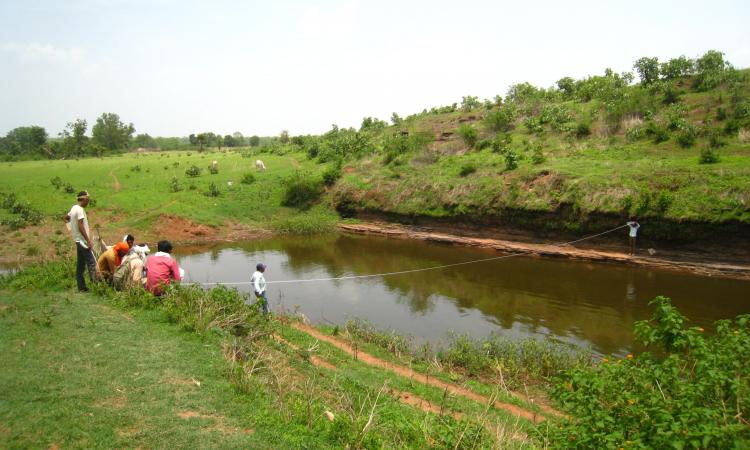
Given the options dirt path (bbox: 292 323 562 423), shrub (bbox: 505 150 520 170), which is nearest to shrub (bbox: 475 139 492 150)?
shrub (bbox: 505 150 520 170)

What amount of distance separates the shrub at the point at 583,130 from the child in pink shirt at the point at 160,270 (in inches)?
1034

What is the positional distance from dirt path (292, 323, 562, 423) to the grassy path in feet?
10.4

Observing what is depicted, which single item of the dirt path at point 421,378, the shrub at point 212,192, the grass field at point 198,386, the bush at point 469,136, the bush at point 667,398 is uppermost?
the bush at point 469,136

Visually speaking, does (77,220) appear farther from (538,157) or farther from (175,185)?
(175,185)

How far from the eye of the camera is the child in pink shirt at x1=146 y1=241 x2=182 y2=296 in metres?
9.01

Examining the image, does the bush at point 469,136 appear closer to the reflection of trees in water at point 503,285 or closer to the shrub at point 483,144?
the shrub at point 483,144

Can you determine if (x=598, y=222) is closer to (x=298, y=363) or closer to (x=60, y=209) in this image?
(x=298, y=363)

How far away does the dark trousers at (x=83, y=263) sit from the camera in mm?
9195

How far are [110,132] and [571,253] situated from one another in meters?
73.6

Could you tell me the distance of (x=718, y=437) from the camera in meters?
3.56

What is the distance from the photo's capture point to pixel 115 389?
5566 mm

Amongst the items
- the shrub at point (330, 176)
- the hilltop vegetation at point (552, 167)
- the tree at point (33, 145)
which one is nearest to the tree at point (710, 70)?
the hilltop vegetation at point (552, 167)

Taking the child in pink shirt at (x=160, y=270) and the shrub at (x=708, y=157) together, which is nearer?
the child in pink shirt at (x=160, y=270)

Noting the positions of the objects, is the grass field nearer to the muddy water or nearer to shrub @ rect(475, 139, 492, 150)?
the muddy water
